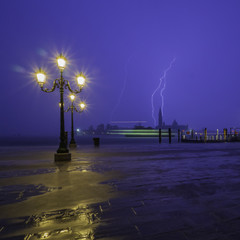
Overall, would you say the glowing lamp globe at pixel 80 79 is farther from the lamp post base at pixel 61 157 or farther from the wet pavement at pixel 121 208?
the wet pavement at pixel 121 208

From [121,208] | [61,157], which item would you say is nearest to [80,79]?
[61,157]

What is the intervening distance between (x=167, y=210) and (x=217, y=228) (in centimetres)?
74

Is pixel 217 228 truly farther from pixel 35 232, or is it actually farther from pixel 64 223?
pixel 35 232

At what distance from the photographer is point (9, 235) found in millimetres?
2211

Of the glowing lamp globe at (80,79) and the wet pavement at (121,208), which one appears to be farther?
the glowing lamp globe at (80,79)

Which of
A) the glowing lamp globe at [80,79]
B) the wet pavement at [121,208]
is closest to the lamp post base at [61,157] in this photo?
the wet pavement at [121,208]

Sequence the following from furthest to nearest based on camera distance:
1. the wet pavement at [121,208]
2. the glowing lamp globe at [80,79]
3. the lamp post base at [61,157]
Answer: the glowing lamp globe at [80,79] < the lamp post base at [61,157] < the wet pavement at [121,208]

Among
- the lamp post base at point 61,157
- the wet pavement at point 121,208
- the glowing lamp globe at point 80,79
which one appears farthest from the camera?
the glowing lamp globe at point 80,79

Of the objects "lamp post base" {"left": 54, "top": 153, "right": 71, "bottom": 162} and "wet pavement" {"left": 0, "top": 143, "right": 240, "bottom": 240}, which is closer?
"wet pavement" {"left": 0, "top": 143, "right": 240, "bottom": 240}

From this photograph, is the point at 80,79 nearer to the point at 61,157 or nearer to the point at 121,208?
the point at 61,157

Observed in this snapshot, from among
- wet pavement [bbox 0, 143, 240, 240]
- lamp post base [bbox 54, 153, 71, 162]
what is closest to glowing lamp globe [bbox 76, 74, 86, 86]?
lamp post base [bbox 54, 153, 71, 162]

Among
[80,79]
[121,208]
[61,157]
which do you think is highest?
[80,79]

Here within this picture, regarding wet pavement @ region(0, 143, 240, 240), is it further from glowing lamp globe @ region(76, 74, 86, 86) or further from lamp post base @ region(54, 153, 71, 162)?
glowing lamp globe @ region(76, 74, 86, 86)

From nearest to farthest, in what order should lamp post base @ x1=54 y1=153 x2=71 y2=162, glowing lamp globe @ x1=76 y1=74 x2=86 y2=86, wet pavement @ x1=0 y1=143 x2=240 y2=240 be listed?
1. wet pavement @ x1=0 y1=143 x2=240 y2=240
2. lamp post base @ x1=54 y1=153 x2=71 y2=162
3. glowing lamp globe @ x1=76 y1=74 x2=86 y2=86
